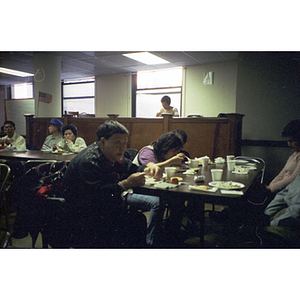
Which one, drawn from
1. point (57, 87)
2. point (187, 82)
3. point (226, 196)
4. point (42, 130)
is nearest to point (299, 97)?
point (226, 196)

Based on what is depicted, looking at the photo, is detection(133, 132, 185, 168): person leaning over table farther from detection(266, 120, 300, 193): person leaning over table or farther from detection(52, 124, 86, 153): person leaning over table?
detection(266, 120, 300, 193): person leaning over table

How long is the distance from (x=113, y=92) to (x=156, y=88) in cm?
84

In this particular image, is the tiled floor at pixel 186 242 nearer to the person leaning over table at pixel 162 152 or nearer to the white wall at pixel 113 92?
the person leaning over table at pixel 162 152

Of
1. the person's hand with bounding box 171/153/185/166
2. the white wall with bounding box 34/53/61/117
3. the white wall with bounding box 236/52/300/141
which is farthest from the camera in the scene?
the person's hand with bounding box 171/153/185/166

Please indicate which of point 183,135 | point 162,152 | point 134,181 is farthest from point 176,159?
point 134,181

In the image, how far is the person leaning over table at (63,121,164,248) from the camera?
1441 millimetres

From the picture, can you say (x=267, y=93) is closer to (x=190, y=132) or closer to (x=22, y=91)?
(x=190, y=132)

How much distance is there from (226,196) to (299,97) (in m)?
0.95

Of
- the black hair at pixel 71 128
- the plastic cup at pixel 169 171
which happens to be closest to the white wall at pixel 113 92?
the black hair at pixel 71 128

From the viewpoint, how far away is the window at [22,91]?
6.15ft

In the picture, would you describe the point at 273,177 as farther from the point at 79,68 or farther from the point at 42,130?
the point at 42,130

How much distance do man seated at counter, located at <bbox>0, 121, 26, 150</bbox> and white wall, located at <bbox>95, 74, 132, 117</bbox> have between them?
0.78 meters

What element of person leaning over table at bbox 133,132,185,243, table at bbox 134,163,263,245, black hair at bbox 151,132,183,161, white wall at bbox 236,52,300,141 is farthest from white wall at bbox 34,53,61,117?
white wall at bbox 236,52,300,141

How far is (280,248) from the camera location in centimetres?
159
